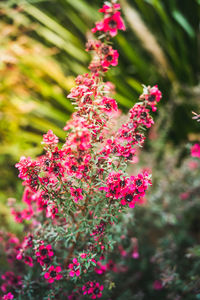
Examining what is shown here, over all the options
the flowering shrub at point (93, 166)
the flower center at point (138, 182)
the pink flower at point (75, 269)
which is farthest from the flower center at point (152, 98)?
the pink flower at point (75, 269)

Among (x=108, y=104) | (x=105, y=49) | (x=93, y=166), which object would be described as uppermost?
(x=105, y=49)

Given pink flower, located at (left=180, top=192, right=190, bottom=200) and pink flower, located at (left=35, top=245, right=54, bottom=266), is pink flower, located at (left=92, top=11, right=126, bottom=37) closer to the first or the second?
pink flower, located at (left=35, top=245, right=54, bottom=266)

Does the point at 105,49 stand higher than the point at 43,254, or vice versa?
the point at 105,49

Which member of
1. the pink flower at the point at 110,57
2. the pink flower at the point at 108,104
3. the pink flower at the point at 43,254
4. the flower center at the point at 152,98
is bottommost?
the pink flower at the point at 43,254

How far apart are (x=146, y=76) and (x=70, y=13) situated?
766 mm

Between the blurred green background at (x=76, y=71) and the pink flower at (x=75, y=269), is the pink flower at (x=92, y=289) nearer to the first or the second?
the pink flower at (x=75, y=269)

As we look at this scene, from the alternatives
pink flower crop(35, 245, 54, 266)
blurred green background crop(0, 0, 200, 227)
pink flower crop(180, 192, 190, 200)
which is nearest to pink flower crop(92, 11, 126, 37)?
pink flower crop(35, 245, 54, 266)

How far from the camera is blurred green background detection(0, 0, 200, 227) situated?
1.64m

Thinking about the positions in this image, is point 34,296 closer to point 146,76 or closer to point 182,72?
point 146,76

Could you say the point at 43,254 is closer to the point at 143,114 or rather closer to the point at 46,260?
the point at 46,260

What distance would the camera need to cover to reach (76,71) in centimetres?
198

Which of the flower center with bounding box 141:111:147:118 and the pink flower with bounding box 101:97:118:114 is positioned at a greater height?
the pink flower with bounding box 101:97:118:114

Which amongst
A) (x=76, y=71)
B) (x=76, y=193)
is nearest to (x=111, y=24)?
(x=76, y=193)

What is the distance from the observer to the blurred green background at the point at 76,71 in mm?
1644
